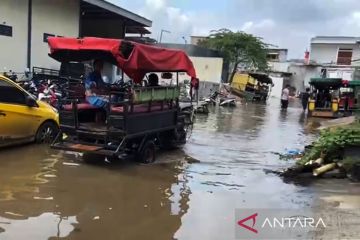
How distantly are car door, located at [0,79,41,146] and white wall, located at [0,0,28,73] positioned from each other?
30.0 ft

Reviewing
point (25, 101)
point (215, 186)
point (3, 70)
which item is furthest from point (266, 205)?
point (3, 70)

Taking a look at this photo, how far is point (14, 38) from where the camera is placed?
19.3 metres

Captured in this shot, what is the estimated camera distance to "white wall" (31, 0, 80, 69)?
2062 centimetres

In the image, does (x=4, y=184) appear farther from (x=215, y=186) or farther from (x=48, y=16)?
(x=48, y=16)

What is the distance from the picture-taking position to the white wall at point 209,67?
4306cm

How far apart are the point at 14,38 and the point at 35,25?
5.02 feet

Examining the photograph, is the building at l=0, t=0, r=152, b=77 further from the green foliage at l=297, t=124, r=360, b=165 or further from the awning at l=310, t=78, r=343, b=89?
the green foliage at l=297, t=124, r=360, b=165

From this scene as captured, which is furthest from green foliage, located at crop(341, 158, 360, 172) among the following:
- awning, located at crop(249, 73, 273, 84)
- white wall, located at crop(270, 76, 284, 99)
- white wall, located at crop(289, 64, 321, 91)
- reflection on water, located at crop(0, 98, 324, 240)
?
white wall, located at crop(289, 64, 321, 91)

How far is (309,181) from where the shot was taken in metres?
8.82

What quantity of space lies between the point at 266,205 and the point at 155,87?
4026 millimetres

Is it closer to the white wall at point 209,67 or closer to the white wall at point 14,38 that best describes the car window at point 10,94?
the white wall at point 14,38

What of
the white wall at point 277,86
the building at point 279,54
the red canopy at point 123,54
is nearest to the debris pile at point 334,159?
the red canopy at point 123,54

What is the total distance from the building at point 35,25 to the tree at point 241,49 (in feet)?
89.5

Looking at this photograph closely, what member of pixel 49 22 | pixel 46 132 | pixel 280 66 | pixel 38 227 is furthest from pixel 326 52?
pixel 38 227
